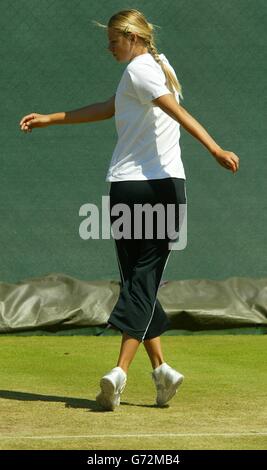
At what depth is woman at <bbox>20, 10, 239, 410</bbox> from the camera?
453 cm

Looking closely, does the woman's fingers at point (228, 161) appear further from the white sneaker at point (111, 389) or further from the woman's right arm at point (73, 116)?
the white sneaker at point (111, 389)

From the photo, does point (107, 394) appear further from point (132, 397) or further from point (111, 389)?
point (132, 397)

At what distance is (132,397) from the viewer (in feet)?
15.9

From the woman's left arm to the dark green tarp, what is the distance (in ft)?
9.67

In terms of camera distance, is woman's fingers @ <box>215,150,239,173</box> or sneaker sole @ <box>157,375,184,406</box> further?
sneaker sole @ <box>157,375,184,406</box>

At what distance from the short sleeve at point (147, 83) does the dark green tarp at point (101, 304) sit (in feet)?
9.64

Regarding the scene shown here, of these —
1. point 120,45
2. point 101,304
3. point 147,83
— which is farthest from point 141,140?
point 101,304

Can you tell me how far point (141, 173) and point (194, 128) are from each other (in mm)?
300

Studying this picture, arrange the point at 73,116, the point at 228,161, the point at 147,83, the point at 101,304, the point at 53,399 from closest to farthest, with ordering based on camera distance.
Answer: the point at 228,161 → the point at 147,83 → the point at 53,399 → the point at 73,116 → the point at 101,304

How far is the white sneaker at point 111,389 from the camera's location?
4.38 m

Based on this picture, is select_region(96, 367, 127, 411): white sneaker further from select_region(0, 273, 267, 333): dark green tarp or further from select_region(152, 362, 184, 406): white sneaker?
select_region(0, 273, 267, 333): dark green tarp

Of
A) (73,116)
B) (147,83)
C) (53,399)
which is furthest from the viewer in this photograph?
(73,116)

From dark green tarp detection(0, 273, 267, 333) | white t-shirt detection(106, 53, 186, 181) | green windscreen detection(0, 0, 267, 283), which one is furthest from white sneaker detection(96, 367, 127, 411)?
green windscreen detection(0, 0, 267, 283)
